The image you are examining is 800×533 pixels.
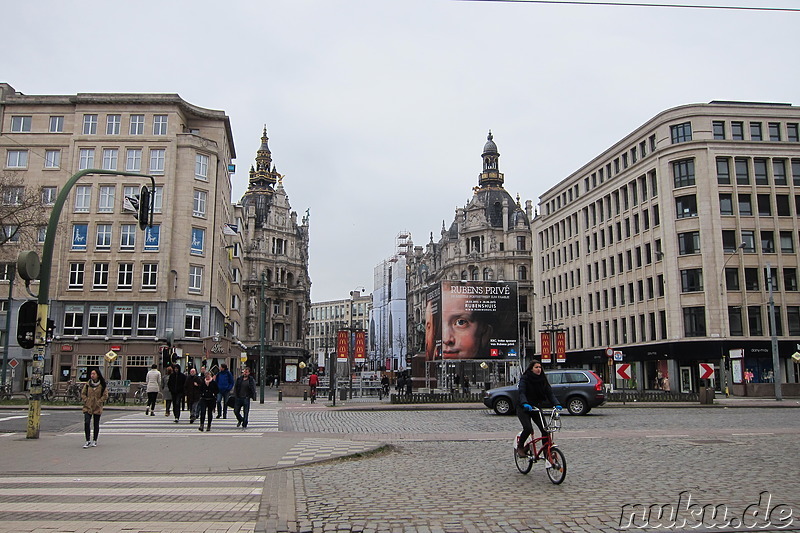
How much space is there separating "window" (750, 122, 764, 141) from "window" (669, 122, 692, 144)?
4809 mm

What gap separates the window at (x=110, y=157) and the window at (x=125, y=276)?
7.44 metres

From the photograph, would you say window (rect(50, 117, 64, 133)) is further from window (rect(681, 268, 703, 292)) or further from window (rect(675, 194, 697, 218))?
window (rect(681, 268, 703, 292))

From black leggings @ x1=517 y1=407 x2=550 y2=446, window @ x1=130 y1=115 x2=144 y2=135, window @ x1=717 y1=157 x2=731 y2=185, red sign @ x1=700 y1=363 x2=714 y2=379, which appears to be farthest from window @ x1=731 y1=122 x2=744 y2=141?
black leggings @ x1=517 y1=407 x2=550 y2=446

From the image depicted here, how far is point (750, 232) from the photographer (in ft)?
171

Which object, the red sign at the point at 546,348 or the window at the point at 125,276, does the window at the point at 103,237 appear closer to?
the window at the point at 125,276

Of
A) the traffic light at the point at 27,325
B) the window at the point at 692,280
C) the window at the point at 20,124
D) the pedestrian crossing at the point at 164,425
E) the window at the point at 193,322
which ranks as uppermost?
the window at the point at 20,124

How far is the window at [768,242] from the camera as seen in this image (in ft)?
171

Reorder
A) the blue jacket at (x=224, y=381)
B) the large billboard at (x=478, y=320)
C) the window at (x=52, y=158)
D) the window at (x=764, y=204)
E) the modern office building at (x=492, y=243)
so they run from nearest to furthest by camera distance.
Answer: the blue jacket at (x=224, y=381), the large billboard at (x=478, y=320), the window at (x=52, y=158), the window at (x=764, y=204), the modern office building at (x=492, y=243)

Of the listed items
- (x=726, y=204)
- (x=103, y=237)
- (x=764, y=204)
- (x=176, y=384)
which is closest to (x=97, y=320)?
(x=103, y=237)

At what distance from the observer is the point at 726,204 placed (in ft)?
172

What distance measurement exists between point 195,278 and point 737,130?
4390 cm

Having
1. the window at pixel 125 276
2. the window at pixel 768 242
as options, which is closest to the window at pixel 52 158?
the window at pixel 125 276

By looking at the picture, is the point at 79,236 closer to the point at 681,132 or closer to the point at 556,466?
the point at 681,132

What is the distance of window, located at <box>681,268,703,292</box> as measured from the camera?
5175 cm
